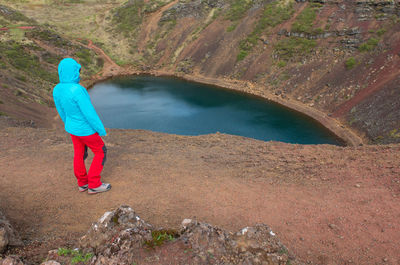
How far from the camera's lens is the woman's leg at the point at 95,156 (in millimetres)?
5461

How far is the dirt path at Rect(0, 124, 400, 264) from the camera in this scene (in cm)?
503

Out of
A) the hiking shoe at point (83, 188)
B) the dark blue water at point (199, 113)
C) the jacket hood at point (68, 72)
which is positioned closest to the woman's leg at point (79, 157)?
the hiking shoe at point (83, 188)

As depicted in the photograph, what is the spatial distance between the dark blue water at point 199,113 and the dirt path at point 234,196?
49.4 feet

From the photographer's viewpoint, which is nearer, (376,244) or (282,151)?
(376,244)

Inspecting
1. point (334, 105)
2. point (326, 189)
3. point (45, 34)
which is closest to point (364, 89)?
point (334, 105)

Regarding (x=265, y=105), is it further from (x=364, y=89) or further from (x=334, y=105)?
(x=364, y=89)

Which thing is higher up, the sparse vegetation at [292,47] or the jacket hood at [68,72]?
the sparse vegetation at [292,47]

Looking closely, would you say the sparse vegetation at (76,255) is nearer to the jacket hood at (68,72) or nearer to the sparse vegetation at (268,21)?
the jacket hood at (68,72)

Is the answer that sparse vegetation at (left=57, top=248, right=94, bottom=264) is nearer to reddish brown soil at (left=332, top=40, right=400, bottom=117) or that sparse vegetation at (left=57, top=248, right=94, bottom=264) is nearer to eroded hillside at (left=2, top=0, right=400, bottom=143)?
eroded hillside at (left=2, top=0, right=400, bottom=143)

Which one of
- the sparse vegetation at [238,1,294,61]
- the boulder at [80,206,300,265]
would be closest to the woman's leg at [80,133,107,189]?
the boulder at [80,206,300,265]

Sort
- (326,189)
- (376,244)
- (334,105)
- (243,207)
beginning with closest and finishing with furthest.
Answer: (376,244), (243,207), (326,189), (334,105)

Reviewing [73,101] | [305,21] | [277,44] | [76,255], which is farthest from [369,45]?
[76,255]

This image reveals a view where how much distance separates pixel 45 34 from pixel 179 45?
2255 cm

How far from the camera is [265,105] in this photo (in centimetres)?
3183
